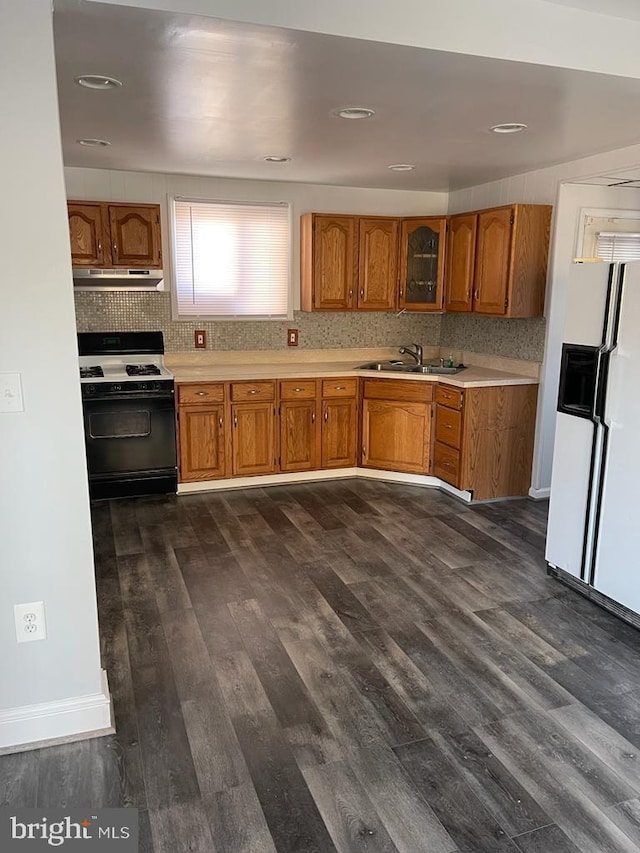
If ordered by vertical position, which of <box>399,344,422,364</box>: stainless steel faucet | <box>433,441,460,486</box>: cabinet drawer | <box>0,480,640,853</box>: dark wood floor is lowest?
<box>0,480,640,853</box>: dark wood floor

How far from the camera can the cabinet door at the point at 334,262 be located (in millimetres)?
5191

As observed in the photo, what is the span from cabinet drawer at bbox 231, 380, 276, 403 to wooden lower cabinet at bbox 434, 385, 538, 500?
1.31 metres

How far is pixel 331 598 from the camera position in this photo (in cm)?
329

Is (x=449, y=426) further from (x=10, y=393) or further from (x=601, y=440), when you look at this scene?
(x=10, y=393)

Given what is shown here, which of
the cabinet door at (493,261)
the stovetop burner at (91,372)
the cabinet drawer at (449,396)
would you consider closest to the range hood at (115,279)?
the stovetop burner at (91,372)

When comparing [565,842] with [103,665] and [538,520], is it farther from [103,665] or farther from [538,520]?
[538,520]

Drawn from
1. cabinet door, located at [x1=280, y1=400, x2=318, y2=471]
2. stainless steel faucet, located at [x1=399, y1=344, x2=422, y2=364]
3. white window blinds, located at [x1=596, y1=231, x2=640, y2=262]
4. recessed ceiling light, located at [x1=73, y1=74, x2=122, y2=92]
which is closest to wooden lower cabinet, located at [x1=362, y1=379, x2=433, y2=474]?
cabinet door, located at [x1=280, y1=400, x2=318, y2=471]

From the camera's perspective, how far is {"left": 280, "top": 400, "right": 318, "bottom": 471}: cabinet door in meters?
5.06

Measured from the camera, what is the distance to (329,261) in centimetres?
525

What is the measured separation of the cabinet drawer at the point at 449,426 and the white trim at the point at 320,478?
0.36 m

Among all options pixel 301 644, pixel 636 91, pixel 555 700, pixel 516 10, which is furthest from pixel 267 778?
pixel 636 91

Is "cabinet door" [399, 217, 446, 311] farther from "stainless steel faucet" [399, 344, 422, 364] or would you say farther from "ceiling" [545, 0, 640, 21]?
"ceiling" [545, 0, 640, 21]

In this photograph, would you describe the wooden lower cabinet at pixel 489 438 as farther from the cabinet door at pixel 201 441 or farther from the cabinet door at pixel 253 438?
the cabinet door at pixel 201 441

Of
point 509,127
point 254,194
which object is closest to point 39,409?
point 509,127
